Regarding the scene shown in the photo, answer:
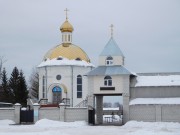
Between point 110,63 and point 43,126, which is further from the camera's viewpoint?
point 110,63

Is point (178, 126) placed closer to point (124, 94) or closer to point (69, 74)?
point (124, 94)

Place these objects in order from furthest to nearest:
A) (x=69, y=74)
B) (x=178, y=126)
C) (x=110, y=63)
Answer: (x=69, y=74), (x=110, y=63), (x=178, y=126)

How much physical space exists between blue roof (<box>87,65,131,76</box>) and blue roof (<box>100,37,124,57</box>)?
134 cm

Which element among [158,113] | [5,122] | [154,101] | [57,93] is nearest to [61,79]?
[57,93]

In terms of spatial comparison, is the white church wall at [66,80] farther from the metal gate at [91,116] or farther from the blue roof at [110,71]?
the metal gate at [91,116]

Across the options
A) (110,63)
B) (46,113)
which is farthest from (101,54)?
(46,113)

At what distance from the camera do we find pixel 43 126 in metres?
36.7

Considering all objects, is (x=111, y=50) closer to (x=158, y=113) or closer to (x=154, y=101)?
(x=154, y=101)

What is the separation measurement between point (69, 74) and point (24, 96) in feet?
33.2

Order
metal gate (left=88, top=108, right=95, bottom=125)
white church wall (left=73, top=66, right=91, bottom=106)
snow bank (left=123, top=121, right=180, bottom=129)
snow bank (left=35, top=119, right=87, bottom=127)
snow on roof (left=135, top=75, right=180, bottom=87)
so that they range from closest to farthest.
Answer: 1. snow bank (left=123, top=121, right=180, bottom=129)
2. snow bank (left=35, top=119, right=87, bottom=127)
3. metal gate (left=88, top=108, right=95, bottom=125)
4. snow on roof (left=135, top=75, right=180, bottom=87)
5. white church wall (left=73, top=66, right=91, bottom=106)

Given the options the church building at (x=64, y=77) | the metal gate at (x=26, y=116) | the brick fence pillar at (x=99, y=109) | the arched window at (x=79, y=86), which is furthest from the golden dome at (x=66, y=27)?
the metal gate at (x=26, y=116)

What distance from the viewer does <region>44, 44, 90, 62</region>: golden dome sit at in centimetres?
5147

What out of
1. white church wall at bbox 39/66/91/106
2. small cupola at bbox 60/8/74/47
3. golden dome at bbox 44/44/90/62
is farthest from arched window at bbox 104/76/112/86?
small cupola at bbox 60/8/74/47

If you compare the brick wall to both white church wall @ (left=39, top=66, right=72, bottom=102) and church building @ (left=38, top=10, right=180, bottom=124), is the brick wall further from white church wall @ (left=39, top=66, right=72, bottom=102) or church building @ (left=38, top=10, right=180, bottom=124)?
white church wall @ (left=39, top=66, right=72, bottom=102)
